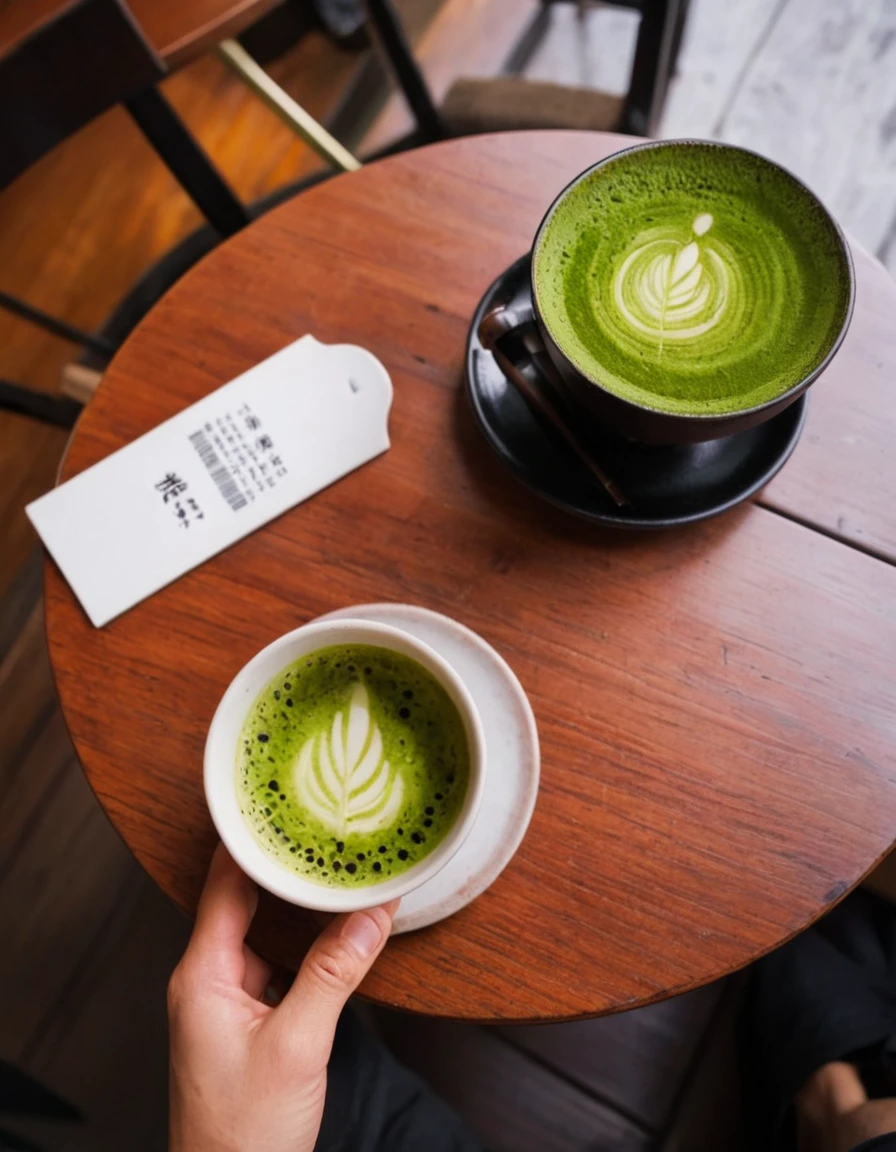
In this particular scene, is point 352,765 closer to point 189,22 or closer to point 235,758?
point 235,758

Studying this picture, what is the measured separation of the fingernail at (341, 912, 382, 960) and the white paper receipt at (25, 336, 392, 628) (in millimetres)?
352

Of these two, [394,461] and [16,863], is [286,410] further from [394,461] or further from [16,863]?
[16,863]

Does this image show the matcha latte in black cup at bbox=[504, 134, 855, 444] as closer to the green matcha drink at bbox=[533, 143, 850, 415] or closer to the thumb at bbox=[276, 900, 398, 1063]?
the green matcha drink at bbox=[533, 143, 850, 415]

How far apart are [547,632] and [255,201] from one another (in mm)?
1055

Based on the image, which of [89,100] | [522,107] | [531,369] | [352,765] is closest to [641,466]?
[531,369]

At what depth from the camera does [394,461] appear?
88cm

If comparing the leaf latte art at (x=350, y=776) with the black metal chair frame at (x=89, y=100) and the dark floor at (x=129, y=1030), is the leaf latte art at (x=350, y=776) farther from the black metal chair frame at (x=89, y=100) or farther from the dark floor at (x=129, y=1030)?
the black metal chair frame at (x=89, y=100)

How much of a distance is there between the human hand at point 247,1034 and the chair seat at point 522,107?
1090 mm

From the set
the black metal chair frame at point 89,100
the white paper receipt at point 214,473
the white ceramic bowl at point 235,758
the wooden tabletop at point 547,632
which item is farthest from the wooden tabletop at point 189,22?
the white ceramic bowl at point 235,758

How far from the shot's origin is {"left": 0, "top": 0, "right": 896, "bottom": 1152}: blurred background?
3.55 feet

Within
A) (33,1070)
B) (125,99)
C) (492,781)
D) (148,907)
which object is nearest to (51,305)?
(125,99)

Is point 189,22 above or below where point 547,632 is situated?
above

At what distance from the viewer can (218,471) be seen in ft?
2.87

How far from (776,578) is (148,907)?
3.35 ft
